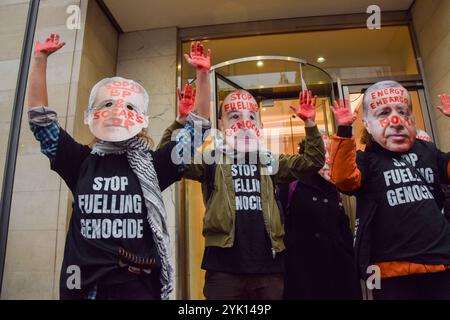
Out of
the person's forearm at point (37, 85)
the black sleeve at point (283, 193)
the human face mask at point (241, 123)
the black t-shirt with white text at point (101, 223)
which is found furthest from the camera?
the black sleeve at point (283, 193)

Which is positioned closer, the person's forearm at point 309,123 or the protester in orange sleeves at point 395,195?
the protester in orange sleeves at point 395,195

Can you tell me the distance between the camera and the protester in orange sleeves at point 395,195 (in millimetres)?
1355

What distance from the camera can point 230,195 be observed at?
1633 mm

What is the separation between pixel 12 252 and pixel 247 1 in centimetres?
268

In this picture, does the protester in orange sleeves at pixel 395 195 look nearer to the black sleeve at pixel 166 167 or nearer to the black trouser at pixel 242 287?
the black trouser at pixel 242 287

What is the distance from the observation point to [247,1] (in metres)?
2.92

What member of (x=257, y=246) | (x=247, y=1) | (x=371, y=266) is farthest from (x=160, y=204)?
(x=247, y=1)

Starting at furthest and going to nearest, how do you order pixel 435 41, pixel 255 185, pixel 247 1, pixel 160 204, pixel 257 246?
pixel 247 1 → pixel 435 41 → pixel 255 185 → pixel 257 246 → pixel 160 204

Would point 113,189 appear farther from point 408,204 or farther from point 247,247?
point 408,204

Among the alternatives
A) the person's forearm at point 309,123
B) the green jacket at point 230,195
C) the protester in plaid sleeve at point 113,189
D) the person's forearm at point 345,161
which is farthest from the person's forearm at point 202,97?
the person's forearm at point 345,161

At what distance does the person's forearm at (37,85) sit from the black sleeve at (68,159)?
0.47ft

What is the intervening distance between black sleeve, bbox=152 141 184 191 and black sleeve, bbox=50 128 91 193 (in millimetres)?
310

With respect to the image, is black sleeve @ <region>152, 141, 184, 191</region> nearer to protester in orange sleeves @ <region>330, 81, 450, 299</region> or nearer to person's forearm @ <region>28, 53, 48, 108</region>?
person's forearm @ <region>28, 53, 48, 108</region>
